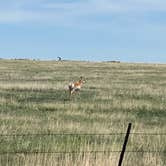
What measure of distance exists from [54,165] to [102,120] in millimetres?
10268

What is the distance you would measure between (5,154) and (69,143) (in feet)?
5.99

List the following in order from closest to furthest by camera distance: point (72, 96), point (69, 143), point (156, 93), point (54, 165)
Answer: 1. point (54, 165)
2. point (69, 143)
3. point (72, 96)
4. point (156, 93)

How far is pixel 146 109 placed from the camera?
26.9 m

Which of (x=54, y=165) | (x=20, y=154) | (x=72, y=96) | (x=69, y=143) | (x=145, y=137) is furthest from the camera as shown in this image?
(x=72, y=96)

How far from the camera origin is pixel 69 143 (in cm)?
1529

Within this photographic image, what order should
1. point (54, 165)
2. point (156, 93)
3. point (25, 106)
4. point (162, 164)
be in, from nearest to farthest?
point (54, 165)
point (162, 164)
point (25, 106)
point (156, 93)

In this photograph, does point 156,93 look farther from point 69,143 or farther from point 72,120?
point 69,143

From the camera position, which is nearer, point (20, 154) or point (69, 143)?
point (20, 154)

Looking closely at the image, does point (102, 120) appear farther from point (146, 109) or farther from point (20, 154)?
point (20, 154)

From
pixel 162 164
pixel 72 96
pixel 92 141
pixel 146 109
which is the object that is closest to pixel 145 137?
pixel 92 141

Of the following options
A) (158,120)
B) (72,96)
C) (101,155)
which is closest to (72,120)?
(158,120)

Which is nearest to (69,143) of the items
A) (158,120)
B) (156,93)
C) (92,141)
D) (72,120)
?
(92,141)

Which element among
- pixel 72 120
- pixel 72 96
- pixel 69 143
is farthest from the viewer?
pixel 72 96

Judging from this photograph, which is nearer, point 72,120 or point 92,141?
point 92,141
